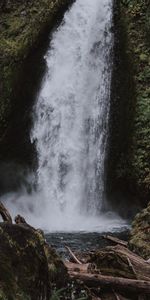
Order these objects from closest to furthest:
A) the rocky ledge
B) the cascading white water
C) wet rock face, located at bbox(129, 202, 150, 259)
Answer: the rocky ledge, wet rock face, located at bbox(129, 202, 150, 259), the cascading white water

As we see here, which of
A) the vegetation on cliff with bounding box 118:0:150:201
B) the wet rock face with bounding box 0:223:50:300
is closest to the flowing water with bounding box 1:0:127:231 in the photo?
the vegetation on cliff with bounding box 118:0:150:201

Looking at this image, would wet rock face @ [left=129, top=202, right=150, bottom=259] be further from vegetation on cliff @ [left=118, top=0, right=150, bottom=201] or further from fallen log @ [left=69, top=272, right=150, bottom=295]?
vegetation on cliff @ [left=118, top=0, right=150, bottom=201]

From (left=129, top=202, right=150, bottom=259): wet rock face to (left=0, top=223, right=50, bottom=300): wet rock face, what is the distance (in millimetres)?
2248

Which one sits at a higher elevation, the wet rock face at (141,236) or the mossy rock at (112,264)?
the mossy rock at (112,264)

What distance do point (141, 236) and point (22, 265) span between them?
2987 millimetres

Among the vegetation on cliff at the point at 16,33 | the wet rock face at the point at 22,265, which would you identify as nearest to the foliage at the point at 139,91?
the vegetation on cliff at the point at 16,33

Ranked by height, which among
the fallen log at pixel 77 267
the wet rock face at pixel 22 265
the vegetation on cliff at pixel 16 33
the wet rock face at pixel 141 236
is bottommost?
the wet rock face at pixel 141 236

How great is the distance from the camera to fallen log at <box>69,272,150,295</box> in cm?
470

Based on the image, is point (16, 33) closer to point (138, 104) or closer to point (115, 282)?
point (138, 104)

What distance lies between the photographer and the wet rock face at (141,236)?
20.6ft

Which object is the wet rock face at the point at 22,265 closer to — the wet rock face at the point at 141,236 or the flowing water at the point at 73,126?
the wet rock face at the point at 141,236

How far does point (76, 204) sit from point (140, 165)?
1.94 m

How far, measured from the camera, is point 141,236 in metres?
6.66

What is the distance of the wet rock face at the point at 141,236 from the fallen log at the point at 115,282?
4.38 ft
